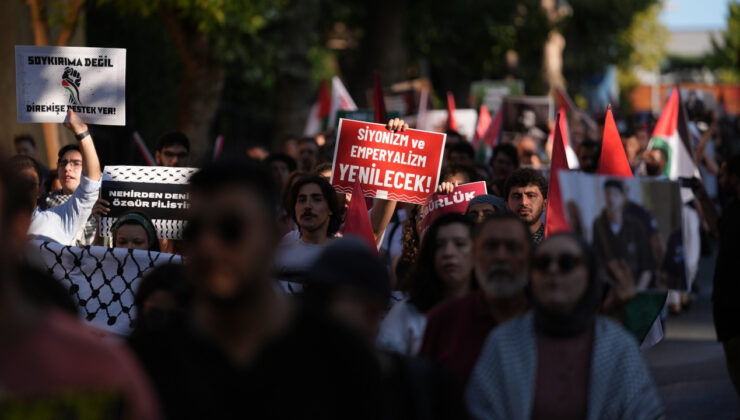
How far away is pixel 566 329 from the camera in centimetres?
465

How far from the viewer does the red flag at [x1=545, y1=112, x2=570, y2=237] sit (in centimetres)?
580

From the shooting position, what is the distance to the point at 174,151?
988 centimetres

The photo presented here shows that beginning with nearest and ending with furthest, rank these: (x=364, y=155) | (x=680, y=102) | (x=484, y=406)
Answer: (x=484, y=406)
(x=364, y=155)
(x=680, y=102)

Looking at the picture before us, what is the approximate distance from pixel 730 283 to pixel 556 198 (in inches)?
103

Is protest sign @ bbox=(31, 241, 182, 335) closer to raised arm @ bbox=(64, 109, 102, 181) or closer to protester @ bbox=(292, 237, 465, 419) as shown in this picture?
raised arm @ bbox=(64, 109, 102, 181)

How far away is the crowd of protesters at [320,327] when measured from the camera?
9.95 ft

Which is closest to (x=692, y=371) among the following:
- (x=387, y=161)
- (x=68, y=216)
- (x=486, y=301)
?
(x=387, y=161)

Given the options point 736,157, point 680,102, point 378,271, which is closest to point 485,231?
point 378,271

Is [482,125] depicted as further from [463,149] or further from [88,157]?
[88,157]

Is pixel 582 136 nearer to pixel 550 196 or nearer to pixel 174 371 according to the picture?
pixel 550 196

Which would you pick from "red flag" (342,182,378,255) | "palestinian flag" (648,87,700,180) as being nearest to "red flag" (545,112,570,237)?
"red flag" (342,182,378,255)

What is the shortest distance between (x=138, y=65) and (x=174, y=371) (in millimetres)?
21135

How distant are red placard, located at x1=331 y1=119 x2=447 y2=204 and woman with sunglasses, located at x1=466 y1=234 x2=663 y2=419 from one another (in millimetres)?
4519

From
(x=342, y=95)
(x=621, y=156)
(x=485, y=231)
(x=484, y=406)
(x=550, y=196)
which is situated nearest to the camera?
(x=484, y=406)
